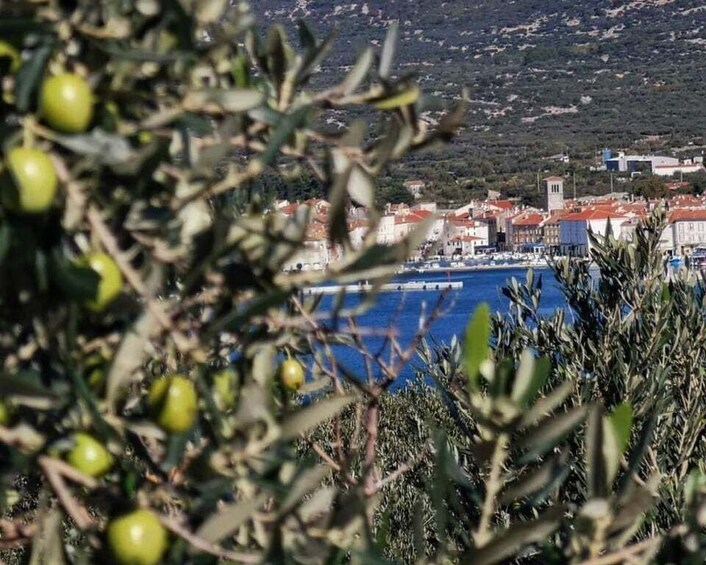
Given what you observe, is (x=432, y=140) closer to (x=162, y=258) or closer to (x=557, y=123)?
(x=162, y=258)

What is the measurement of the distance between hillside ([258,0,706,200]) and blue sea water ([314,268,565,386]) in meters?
18.5

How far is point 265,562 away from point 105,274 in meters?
0.23

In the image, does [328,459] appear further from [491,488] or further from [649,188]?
[649,188]

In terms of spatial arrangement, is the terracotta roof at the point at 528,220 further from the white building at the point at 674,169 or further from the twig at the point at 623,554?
the twig at the point at 623,554

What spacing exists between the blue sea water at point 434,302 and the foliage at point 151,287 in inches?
7.4

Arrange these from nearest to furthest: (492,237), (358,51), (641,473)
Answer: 1. (358,51)
2. (641,473)
3. (492,237)

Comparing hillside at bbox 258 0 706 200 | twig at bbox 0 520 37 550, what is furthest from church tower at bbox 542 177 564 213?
twig at bbox 0 520 37 550

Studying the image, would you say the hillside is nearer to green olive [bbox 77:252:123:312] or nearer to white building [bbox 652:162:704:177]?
white building [bbox 652:162:704:177]

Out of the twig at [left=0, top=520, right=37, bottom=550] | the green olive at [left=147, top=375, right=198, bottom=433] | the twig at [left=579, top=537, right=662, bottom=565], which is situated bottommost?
the twig at [left=0, top=520, right=37, bottom=550]

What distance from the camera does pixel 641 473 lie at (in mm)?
2932

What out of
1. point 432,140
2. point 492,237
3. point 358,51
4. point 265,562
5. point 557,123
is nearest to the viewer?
point 265,562

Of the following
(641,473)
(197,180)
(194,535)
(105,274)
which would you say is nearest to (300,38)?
(197,180)

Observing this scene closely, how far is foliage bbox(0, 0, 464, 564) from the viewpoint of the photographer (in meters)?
0.74

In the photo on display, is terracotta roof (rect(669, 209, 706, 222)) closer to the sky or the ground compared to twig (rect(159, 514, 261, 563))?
closer to the ground
